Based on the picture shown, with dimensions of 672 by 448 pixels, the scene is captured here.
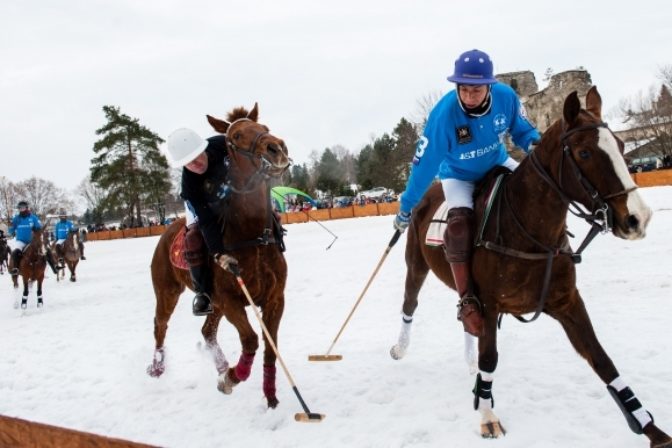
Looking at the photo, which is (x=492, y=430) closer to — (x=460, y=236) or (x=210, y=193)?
(x=460, y=236)

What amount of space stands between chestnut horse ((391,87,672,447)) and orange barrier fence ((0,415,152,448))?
284 cm

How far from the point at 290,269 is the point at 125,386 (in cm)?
920

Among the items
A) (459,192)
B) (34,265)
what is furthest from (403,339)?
(34,265)

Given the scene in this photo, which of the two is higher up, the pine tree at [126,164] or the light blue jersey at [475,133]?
the pine tree at [126,164]

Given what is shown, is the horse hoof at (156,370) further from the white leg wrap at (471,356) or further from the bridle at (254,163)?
the white leg wrap at (471,356)

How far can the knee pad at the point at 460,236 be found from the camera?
4.17 metres

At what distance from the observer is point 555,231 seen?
12.6 ft

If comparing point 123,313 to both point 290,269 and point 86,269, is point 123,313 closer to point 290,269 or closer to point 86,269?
point 290,269

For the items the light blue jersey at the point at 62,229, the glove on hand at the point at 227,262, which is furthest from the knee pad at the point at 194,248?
the light blue jersey at the point at 62,229

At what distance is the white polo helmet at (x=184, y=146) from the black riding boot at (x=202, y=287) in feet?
3.57

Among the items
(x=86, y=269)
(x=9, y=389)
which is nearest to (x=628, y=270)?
(x=9, y=389)

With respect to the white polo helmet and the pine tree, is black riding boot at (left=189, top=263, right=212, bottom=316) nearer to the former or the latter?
the white polo helmet

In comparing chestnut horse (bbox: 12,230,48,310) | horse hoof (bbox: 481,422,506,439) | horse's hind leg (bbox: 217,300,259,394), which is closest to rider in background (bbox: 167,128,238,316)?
horse's hind leg (bbox: 217,300,259,394)

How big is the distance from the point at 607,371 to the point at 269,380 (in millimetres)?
3008
